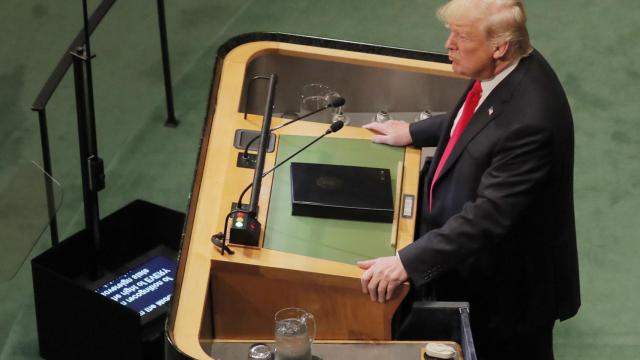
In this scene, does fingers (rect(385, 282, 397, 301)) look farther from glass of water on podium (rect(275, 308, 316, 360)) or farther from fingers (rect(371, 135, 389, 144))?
fingers (rect(371, 135, 389, 144))

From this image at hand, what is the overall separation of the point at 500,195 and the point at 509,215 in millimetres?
64

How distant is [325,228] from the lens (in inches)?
125

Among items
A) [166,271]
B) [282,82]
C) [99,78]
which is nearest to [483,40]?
[282,82]

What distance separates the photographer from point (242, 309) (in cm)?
305

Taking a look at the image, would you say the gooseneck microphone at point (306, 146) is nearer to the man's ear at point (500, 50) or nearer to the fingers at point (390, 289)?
the fingers at point (390, 289)

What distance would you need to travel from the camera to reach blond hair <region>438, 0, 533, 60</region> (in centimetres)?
278

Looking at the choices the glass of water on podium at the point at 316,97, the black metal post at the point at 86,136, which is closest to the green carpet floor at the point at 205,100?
the black metal post at the point at 86,136

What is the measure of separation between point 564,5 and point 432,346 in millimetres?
3638

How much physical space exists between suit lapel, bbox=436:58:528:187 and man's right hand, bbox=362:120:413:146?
53cm

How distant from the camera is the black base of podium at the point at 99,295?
3561 millimetres

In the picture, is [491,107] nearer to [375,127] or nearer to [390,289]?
[390,289]

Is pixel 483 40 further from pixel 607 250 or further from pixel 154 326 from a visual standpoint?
pixel 607 250

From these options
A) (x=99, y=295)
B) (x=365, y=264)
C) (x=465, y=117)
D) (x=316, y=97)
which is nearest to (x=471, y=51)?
(x=465, y=117)

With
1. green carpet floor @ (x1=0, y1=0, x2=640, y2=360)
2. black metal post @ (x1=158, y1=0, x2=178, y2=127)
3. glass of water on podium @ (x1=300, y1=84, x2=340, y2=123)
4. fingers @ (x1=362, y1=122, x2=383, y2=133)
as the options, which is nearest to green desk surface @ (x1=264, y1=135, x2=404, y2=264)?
fingers @ (x1=362, y1=122, x2=383, y2=133)
